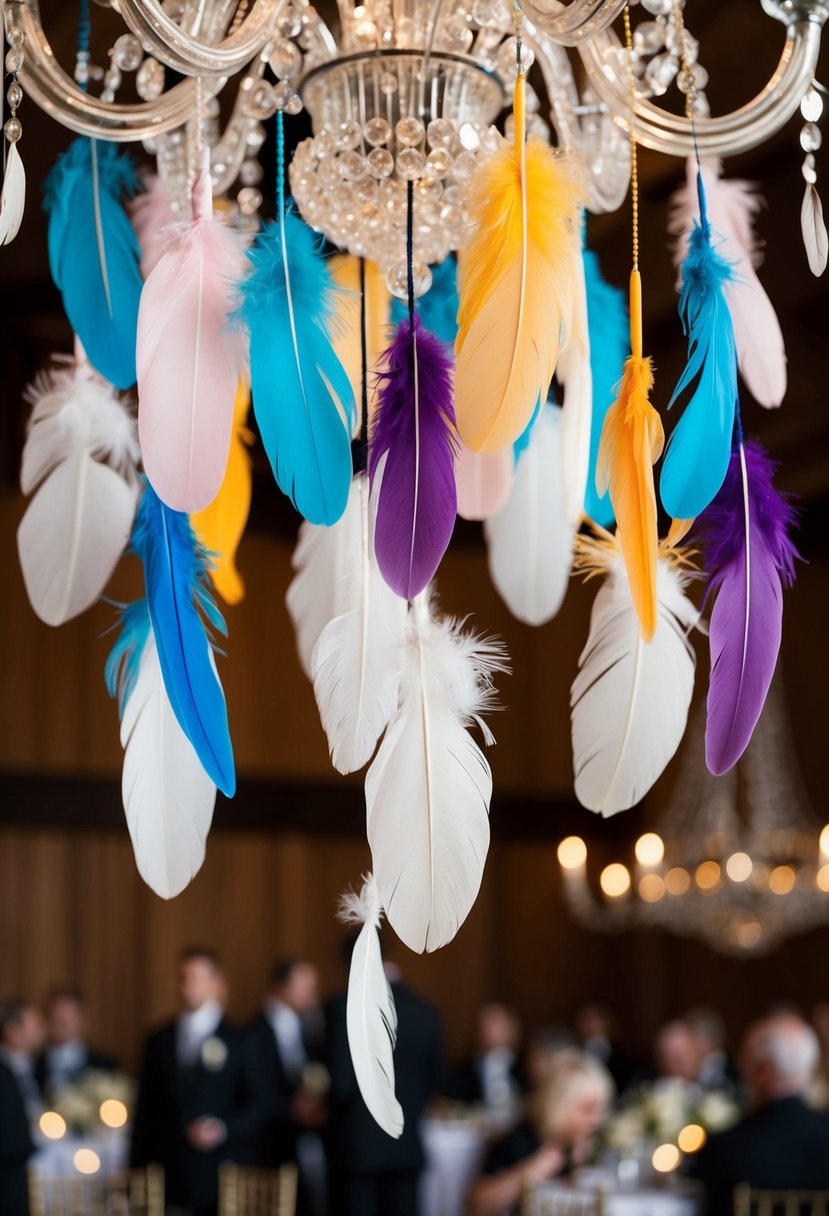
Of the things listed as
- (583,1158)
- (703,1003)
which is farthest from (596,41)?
(703,1003)

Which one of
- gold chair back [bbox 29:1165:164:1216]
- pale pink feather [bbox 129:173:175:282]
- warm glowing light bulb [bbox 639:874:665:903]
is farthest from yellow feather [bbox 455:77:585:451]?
warm glowing light bulb [bbox 639:874:665:903]

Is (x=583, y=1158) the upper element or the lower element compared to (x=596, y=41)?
lower

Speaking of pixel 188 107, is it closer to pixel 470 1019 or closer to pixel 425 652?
pixel 425 652

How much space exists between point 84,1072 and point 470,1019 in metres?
3.49

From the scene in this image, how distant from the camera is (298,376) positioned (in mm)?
2002

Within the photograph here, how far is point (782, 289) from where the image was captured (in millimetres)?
6152

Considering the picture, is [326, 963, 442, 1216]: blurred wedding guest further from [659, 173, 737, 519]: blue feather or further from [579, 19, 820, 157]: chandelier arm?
[659, 173, 737, 519]: blue feather

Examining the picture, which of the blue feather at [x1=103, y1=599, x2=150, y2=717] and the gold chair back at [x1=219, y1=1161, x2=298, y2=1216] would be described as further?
the gold chair back at [x1=219, y1=1161, x2=298, y2=1216]

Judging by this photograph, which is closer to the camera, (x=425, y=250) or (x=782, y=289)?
(x=425, y=250)

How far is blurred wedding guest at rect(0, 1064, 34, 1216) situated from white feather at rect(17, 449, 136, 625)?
3499 mm

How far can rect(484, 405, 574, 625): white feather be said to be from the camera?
9.53ft

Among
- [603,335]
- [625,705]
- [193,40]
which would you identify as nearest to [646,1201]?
[603,335]

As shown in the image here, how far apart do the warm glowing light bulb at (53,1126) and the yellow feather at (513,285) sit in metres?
5.11

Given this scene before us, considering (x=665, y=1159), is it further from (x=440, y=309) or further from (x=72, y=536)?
(x=72, y=536)
